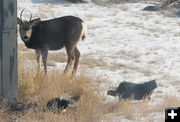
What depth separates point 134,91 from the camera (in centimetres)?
767

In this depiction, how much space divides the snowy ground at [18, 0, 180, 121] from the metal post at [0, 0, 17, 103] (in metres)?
1.73

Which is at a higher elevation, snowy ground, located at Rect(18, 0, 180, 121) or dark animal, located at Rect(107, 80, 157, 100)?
dark animal, located at Rect(107, 80, 157, 100)

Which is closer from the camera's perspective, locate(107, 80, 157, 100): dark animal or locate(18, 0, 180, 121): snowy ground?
locate(107, 80, 157, 100): dark animal

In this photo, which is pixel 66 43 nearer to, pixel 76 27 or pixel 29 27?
pixel 76 27

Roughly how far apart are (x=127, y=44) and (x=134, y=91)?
7075mm

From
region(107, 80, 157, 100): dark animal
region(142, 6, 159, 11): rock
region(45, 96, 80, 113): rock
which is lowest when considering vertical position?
region(142, 6, 159, 11): rock

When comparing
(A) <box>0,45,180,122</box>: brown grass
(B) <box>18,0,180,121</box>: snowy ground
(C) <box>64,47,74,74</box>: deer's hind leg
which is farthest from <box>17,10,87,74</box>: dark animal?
(A) <box>0,45,180,122</box>: brown grass

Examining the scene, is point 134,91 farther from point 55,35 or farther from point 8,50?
point 55,35

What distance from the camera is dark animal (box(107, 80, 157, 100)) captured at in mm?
7520

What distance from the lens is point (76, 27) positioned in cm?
990

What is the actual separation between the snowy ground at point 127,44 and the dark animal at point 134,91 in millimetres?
281

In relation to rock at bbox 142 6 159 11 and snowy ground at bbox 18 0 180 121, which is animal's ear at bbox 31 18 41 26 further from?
rock at bbox 142 6 159 11

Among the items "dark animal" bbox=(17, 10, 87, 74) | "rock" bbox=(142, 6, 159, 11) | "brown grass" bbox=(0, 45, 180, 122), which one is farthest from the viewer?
"rock" bbox=(142, 6, 159, 11)

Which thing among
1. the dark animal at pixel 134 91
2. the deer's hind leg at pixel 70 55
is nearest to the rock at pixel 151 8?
the deer's hind leg at pixel 70 55
